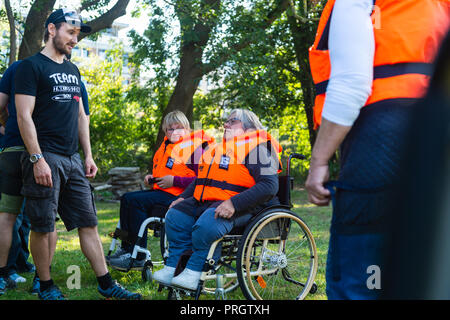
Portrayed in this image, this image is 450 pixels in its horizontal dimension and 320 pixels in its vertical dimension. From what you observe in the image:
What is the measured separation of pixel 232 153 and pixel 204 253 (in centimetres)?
77

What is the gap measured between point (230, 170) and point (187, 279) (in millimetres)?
844

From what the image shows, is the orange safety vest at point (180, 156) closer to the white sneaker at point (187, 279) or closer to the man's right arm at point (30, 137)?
the white sneaker at point (187, 279)

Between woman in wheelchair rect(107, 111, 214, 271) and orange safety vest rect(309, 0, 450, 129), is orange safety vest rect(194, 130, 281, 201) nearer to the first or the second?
woman in wheelchair rect(107, 111, 214, 271)

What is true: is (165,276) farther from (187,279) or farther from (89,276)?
(89,276)

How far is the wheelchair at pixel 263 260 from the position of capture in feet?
11.3

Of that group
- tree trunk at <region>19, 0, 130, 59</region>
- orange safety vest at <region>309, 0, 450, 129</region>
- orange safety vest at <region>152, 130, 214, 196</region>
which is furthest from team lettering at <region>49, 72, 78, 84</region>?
tree trunk at <region>19, 0, 130, 59</region>

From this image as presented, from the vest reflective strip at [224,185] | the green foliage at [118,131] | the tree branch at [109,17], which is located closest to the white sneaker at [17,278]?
the vest reflective strip at [224,185]

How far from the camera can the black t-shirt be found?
3.46 meters

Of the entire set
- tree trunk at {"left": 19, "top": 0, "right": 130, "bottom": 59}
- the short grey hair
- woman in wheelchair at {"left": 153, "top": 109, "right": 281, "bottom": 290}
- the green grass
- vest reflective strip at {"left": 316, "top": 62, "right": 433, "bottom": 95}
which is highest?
tree trunk at {"left": 19, "top": 0, "right": 130, "bottom": 59}

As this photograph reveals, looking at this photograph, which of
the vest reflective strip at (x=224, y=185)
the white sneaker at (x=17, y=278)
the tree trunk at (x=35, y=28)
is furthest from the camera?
the tree trunk at (x=35, y=28)

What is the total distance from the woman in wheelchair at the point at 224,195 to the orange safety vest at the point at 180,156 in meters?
0.77

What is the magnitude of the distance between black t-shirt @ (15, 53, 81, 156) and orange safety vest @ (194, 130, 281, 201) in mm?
1036

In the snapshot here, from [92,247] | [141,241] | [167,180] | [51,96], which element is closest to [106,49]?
[167,180]
